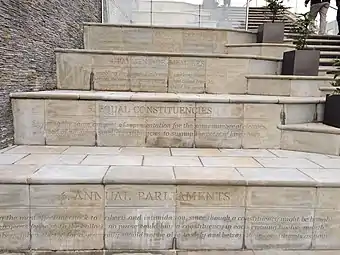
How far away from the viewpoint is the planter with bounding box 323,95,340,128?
7.76 ft

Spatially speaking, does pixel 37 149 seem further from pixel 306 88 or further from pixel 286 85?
pixel 306 88

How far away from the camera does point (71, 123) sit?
228 centimetres

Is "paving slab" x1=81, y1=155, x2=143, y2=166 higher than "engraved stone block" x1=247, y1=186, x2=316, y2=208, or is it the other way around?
"paving slab" x1=81, y1=155, x2=143, y2=166

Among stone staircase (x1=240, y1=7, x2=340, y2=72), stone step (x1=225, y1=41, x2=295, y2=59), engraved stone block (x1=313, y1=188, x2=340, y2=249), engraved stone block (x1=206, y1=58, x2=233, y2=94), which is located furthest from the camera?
stone staircase (x1=240, y1=7, x2=340, y2=72)

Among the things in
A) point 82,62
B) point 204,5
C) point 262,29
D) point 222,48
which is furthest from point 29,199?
point 204,5

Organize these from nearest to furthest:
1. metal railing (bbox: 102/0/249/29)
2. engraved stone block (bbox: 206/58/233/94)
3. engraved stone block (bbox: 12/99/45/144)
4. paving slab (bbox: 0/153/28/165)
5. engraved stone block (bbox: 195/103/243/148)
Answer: paving slab (bbox: 0/153/28/165) < engraved stone block (bbox: 12/99/45/144) < engraved stone block (bbox: 195/103/243/148) < engraved stone block (bbox: 206/58/233/94) < metal railing (bbox: 102/0/249/29)

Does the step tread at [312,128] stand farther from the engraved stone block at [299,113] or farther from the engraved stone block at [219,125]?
the engraved stone block at [219,125]

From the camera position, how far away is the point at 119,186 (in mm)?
1548

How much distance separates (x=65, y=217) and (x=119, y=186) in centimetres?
30

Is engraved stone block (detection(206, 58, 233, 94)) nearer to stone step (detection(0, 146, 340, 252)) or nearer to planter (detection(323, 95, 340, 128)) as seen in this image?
planter (detection(323, 95, 340, 128))

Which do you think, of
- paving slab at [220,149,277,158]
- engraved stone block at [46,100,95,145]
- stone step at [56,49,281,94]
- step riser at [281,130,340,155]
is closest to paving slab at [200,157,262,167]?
paving slab at [220,149,277,158]

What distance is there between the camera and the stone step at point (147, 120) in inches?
88.7

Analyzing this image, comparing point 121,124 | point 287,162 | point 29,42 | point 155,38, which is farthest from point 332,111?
point 29,42

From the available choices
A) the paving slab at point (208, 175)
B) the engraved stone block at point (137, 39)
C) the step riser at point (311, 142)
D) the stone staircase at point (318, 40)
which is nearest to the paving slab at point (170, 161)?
the paving slab at point (208, 175)
